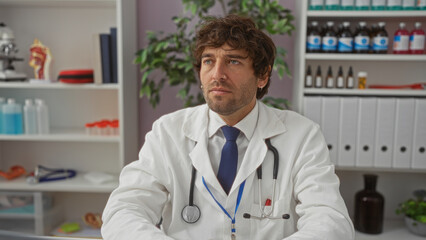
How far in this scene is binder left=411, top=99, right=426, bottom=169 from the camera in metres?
1.98

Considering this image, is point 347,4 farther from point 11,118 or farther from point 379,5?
point 11,118

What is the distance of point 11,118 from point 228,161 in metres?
1.53

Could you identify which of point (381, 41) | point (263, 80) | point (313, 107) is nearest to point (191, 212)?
point (263, 80)

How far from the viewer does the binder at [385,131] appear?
200 centimetres

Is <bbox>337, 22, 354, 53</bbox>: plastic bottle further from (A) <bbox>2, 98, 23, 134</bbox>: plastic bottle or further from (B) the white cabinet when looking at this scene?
(A) <bbox>2, 98, 23, 134</bbox>: plastic bottle

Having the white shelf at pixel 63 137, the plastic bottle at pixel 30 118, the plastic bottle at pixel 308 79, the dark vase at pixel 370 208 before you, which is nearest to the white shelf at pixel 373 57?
the plastic bottle at pixel 308 79

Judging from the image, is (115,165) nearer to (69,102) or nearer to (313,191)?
(69,102)

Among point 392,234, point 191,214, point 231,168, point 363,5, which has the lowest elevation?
point 392,234

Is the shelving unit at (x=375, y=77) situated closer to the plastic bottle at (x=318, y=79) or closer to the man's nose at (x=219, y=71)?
the plastic bottle at (x=318, y=79)

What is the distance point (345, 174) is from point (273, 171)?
51.6 inches

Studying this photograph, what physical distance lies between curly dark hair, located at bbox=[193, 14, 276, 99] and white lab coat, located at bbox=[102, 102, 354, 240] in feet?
0.65

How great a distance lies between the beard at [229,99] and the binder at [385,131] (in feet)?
3.46

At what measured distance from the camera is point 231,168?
1.28 meters

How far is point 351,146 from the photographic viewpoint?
2049 millimetres
